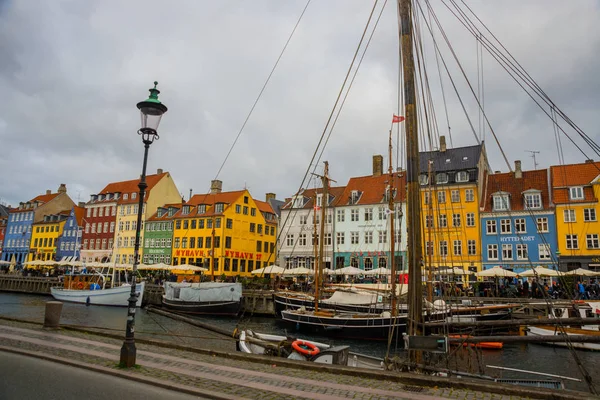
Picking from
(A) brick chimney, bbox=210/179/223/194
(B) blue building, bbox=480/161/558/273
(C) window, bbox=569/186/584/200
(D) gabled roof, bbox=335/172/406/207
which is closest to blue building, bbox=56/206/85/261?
(A) brick chimney, bbox=210/179/223/194

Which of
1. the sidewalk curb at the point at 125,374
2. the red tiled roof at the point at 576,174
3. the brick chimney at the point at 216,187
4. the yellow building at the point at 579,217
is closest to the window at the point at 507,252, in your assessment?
the yellow building at the point at 579,217

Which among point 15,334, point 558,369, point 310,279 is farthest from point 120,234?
point 558,369

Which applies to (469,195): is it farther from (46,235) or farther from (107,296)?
(46,235)

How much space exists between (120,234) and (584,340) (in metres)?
73.6

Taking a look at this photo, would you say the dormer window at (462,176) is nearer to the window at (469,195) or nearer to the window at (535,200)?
the window at (469,195)

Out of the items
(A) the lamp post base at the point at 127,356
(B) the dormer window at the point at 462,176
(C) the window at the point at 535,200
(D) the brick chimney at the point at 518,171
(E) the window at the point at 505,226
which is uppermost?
(D) the brick chimney at the point at 518,171

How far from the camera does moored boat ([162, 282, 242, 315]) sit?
38625 mm

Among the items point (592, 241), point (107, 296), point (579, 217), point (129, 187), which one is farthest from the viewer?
point (129, 187)

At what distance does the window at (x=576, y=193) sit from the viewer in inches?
1676

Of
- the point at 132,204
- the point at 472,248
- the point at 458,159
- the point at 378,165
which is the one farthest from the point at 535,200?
the point at 132,204

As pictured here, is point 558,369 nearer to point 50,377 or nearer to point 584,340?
point 584,340

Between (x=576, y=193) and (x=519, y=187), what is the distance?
5.85m

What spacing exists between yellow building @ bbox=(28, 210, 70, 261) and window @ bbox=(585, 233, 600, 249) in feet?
270

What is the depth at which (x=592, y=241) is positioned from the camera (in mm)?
40781
